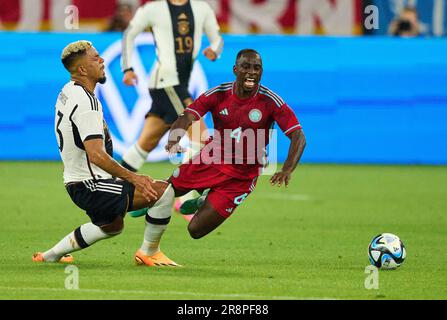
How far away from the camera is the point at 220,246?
10.6 m

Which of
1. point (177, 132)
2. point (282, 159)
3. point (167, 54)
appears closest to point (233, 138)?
point (177, 132)

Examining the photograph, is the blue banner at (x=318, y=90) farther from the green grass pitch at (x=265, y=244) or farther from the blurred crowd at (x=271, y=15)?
the blurred crowd at (x=271, y=15)

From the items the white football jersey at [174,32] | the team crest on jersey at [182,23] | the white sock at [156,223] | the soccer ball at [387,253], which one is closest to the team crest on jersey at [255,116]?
the white sock at [156,223]

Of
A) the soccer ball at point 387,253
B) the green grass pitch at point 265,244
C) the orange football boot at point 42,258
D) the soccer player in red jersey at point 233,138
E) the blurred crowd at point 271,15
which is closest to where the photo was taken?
the green grass pitch at point 265,244

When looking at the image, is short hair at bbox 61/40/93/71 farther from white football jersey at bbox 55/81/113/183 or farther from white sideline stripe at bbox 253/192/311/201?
white sideline stripe at bbox 253/192/311/201

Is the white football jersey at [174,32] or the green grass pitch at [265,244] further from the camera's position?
the white football jersey at [174,32]

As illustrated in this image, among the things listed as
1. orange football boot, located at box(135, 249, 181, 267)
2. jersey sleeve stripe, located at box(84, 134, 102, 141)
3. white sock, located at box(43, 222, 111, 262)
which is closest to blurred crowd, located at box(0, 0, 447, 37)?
orange football boot, located at box(135, 249, 181, 267)

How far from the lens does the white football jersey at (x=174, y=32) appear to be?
13281 mm

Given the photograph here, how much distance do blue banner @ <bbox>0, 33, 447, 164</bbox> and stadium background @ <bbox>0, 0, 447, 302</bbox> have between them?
0.02 metres

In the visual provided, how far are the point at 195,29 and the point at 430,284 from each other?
5792mm

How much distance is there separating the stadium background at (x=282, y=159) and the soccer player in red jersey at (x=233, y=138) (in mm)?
511
